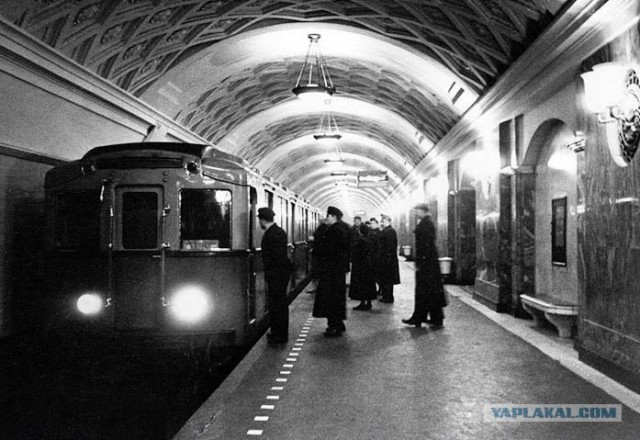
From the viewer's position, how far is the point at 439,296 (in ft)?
29.9

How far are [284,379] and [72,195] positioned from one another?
9.85 feet

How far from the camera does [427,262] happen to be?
8977 millimetres

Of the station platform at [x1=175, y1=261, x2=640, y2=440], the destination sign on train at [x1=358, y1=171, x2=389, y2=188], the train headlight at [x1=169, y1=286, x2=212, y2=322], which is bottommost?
the station platform at [x1=175, y1=261, x2=640, y2=440]

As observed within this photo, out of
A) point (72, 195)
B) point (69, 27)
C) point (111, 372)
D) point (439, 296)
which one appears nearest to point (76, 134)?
point (69, 27)

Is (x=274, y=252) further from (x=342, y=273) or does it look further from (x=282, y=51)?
(x=282, y=51)

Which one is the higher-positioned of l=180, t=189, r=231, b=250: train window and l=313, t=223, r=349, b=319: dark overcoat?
l=180, t=189, r=231, b=250: train window

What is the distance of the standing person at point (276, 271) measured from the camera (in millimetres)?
7809

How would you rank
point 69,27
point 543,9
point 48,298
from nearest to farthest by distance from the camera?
1. point 48,298
2. point 543,9
3. point 69,27

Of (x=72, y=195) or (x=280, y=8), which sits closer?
(x=72, y=195)

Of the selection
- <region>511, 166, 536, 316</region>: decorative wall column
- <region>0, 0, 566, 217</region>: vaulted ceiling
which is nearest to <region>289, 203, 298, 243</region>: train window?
<region>0, 0, 566, 217</region>: vaulted ceiling

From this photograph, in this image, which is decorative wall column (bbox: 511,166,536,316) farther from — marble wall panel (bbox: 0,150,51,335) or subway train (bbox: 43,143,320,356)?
marble wall panel (bbox: 0,150,51,335)

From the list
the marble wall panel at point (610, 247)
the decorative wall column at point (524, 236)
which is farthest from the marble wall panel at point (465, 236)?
the marble wall panel at point (610, 247)

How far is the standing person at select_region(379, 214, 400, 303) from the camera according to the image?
1193 cm

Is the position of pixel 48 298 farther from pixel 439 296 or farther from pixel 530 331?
pixel 530 331
